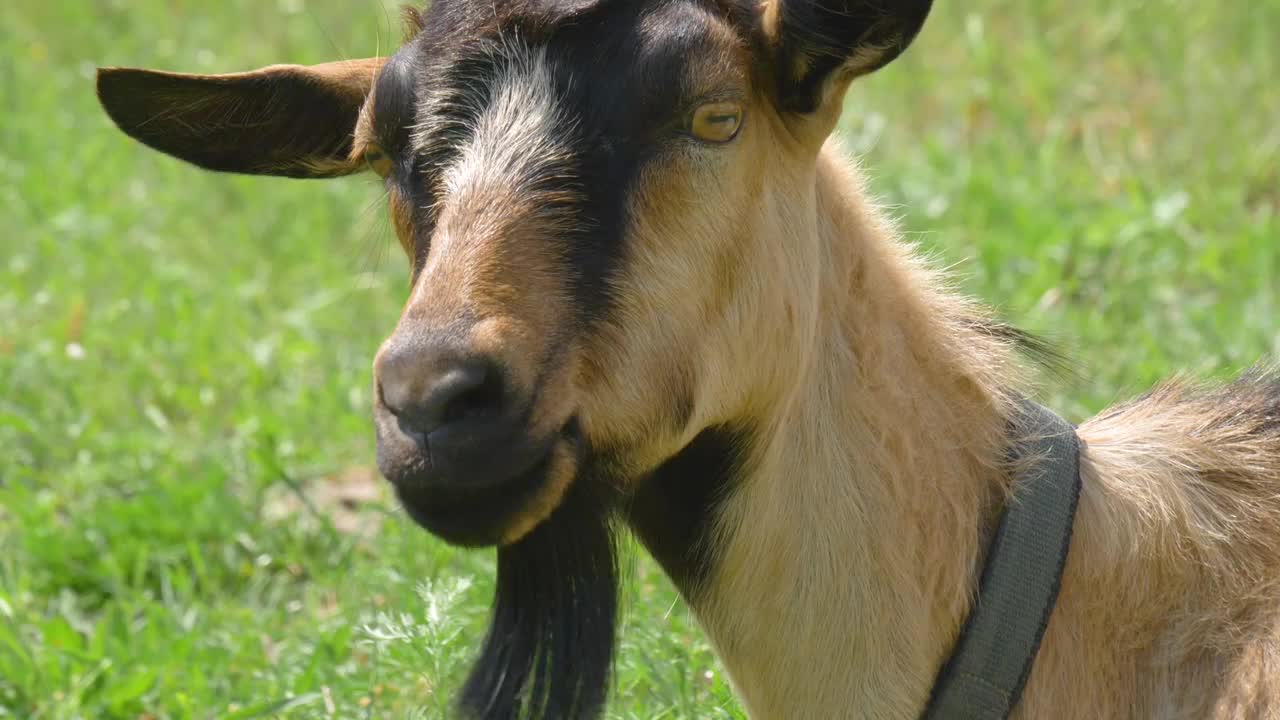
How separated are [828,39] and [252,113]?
1.34m

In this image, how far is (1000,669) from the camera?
301cm

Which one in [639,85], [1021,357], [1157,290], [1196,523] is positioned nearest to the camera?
[639,85]

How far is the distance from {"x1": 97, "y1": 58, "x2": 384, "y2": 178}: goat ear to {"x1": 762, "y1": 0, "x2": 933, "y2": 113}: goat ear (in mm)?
955

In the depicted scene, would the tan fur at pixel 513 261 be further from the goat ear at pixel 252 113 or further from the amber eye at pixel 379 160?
the goat ear at pixel 252 113

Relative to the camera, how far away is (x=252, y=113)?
3.49 metres

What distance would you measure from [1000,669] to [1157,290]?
3585 mm

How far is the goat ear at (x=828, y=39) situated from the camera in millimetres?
2789

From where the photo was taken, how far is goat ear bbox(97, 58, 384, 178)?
11.2ft

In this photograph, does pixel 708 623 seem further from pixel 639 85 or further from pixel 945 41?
pixel 945 41

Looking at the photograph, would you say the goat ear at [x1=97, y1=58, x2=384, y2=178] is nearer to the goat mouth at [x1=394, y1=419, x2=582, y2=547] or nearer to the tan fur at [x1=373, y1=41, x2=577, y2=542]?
the tan fur at [x1=373, y1=41, x2=577, y2=542]

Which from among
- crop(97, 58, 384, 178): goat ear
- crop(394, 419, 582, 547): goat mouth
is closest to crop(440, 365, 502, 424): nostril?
crop(394, 419, 582, 547): goat mouth

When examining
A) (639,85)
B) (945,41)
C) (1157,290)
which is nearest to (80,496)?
(639,85)

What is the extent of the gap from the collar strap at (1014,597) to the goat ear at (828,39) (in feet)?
2.82

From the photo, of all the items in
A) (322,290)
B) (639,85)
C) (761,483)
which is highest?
(639,85)
